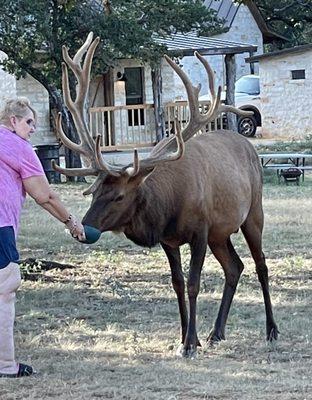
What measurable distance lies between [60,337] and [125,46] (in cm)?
1540

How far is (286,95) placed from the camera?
3734 cm

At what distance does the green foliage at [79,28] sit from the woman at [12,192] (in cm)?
1575

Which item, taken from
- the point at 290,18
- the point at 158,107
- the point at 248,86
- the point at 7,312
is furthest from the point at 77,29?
the point at 290,18

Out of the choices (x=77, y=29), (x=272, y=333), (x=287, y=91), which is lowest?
(x=272, y=333)

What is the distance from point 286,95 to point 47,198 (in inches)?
1213

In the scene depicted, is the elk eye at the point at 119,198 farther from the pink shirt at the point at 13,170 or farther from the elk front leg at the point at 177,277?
the pink shirt at the point at 13,170

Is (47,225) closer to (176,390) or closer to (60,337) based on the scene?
(60,337)

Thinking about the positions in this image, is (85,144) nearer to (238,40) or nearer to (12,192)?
(12,192)

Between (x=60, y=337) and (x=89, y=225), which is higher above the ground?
(x=89, y=225)

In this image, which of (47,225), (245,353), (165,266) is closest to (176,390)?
(245,353)

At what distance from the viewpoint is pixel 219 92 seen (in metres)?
8.67

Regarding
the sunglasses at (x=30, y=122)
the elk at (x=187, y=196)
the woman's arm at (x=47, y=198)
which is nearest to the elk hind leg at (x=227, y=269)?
the elk at (x=187, y=196)

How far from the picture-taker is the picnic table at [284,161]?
24516 millimetres

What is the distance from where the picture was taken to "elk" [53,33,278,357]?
7992 millimetres
